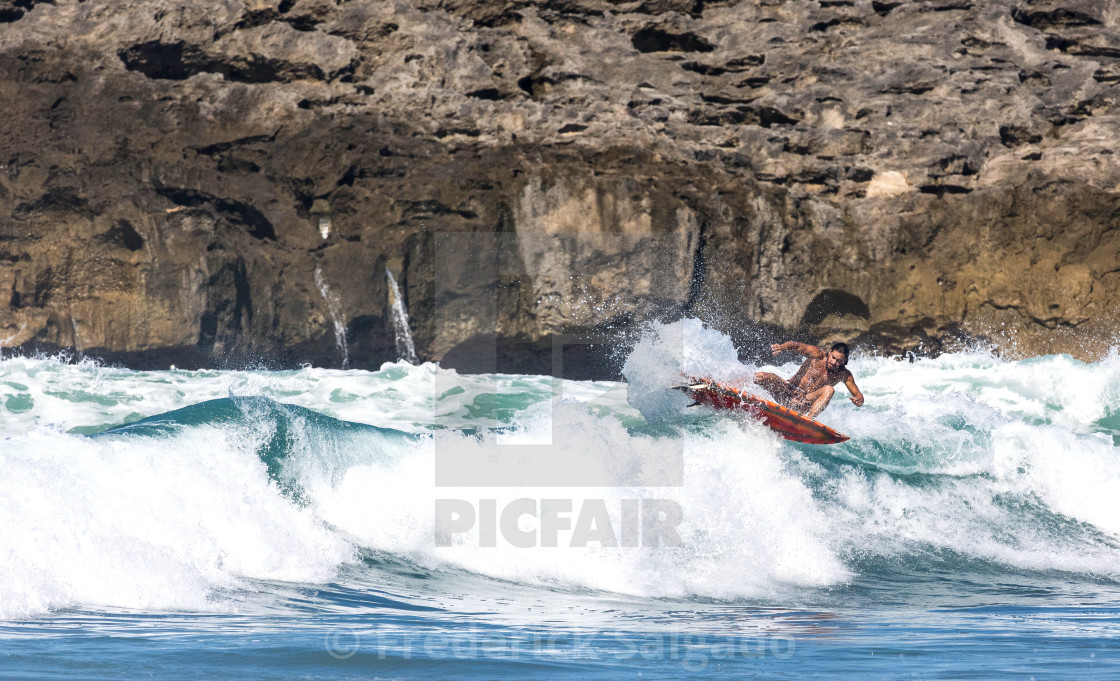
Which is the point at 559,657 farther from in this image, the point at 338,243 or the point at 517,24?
the point at 517,24

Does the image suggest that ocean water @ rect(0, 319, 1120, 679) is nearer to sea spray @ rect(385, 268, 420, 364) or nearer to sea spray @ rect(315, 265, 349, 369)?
sea spray @ rect(315, 265, 349, 369)

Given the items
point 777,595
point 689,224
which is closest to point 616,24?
point 689,224

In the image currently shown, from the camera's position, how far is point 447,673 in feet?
13.8

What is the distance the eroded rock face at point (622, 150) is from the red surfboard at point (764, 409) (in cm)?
1140

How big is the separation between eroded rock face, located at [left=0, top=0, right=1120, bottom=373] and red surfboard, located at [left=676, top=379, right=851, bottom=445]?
37.4 feet

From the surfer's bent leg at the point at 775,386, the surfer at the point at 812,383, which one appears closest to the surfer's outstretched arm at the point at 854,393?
the surfer at the point at 812,383

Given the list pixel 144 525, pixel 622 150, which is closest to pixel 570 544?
pixel 144 525

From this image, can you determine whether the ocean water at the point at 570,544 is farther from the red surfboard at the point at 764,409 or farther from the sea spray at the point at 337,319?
the sea spray at the point at 337,319

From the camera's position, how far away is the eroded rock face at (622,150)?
68.3ft

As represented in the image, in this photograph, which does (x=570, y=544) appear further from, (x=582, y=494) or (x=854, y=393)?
(x=854, y=393)

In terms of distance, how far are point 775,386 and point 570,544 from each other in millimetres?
3467

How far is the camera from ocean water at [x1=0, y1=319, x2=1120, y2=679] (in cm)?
460

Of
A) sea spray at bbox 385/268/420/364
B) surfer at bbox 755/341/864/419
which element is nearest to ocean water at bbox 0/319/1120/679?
surfer at bbox 755/341/864/419

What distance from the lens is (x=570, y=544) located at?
7.02 metres
